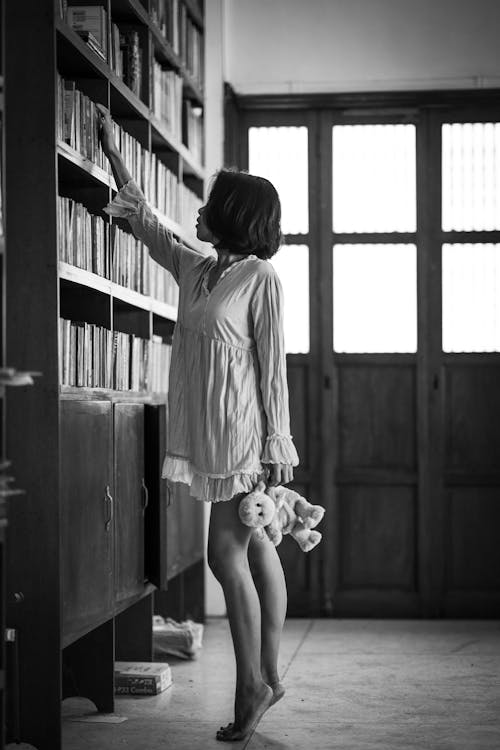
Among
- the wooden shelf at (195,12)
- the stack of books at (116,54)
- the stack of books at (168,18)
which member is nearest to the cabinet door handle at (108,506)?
the stack of books at (116,54)

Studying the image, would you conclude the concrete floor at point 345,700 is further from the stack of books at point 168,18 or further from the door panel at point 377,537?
the stack of books at point 168,18

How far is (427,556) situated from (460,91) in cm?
221

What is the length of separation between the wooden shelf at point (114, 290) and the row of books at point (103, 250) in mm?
30

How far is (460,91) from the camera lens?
214 inches

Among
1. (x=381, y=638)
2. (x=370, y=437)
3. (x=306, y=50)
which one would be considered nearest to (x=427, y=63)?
(x=306, y=50)

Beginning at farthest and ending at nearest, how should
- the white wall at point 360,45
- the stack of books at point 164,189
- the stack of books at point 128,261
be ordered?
the white wall at point 360,45 → the stack of books at point 164,189 → the stack of books at point 128,261

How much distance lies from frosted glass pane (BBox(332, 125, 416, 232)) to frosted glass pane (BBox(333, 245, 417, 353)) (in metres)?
0.13

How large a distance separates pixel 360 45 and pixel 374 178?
0.63m

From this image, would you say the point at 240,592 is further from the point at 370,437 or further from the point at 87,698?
the point at 370,437

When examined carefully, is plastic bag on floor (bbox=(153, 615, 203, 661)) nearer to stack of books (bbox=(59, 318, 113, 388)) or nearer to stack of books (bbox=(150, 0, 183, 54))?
stack of books (bbox=(59, 318, 113, 388))

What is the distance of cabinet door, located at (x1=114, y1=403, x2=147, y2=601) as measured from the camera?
3.57m

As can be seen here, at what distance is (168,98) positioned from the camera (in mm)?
4641

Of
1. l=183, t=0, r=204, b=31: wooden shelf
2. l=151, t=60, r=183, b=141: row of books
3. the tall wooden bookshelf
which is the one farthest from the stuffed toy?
l=183, t=0, r=204, b=31: wooden shelf

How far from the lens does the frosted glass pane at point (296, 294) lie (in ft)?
18.3
